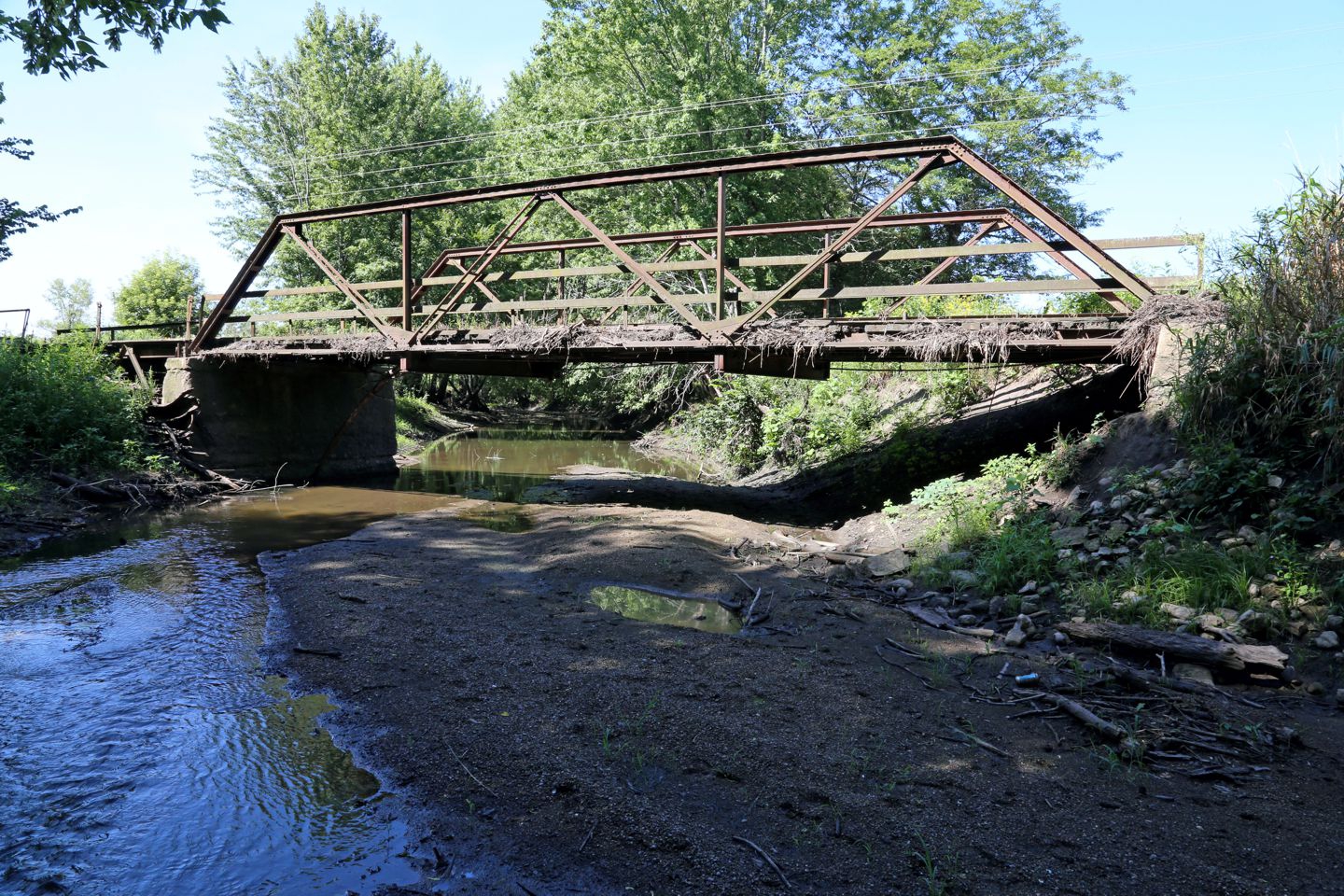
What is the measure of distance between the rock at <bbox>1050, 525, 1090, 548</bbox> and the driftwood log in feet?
5.09

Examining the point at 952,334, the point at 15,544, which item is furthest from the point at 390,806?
the point at 15,544

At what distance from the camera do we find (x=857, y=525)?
11.3 m

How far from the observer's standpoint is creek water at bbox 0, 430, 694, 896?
3.54 m

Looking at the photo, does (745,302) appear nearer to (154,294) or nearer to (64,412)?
(64,412)

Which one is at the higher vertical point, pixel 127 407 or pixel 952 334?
pixel 952 334

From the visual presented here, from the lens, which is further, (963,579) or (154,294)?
(154,294)

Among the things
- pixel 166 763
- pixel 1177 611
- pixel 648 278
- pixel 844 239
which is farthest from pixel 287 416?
pixel 1177 611

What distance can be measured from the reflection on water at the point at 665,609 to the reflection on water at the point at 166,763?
9.30 ft

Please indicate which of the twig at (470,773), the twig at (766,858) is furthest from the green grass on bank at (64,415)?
the twig at (766,858)

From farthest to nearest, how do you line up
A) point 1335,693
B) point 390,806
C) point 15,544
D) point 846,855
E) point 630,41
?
point 630,41
point 15,544
point 1335,693
point 390,806
point 846,855

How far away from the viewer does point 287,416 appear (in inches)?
728

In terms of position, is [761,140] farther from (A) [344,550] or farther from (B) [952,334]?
(A) [344,550]

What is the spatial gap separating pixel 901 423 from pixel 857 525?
3.48 m

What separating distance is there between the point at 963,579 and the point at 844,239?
4.96 metres
